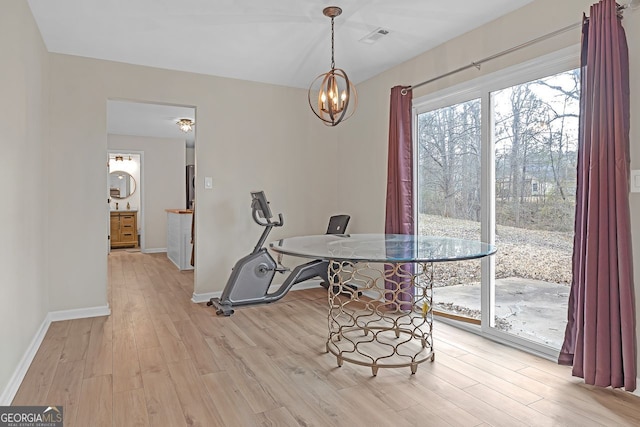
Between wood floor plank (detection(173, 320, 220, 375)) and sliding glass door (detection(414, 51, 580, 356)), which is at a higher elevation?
sliding glass door (detection(414, 51, 580, 356))

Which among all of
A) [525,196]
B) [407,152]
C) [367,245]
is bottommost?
[367,245]

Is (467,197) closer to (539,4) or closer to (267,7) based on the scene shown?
(539,4)

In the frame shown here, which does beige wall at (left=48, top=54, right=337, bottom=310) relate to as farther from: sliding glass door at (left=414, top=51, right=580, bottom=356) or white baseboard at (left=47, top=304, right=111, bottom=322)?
sliding glass door at (left=414, top=51, right=580, bottom=356)

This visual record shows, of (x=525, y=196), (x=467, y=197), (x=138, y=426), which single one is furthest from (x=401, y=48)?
(x=138, y=426)

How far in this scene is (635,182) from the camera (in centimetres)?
219

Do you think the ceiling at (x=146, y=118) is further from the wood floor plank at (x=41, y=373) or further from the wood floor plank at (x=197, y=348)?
the wood floor plank at (x=41, y=373)

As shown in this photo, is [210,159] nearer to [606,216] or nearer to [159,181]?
[606,216]

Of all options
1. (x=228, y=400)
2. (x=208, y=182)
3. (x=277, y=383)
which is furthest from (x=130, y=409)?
(x=208, y=182)

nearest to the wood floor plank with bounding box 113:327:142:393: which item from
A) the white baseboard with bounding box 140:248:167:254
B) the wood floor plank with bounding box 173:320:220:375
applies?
the wood floor plank with bounding box 173:320:220:375

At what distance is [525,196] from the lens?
286cm

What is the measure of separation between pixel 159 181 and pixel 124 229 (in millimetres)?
1292

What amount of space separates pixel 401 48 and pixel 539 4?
1148mm

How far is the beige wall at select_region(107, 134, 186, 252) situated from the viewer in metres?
8.05

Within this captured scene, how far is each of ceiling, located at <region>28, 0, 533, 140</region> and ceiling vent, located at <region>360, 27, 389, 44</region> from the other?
1.4 inches
